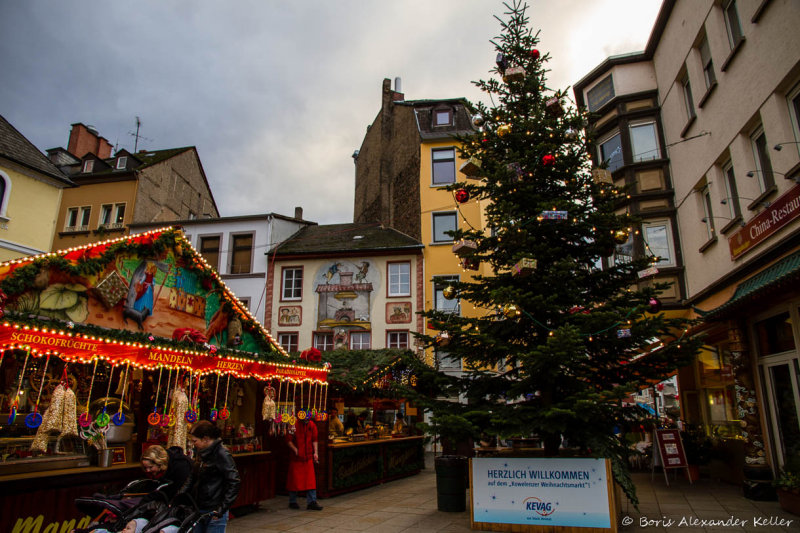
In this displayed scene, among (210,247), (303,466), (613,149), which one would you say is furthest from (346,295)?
(303,466)

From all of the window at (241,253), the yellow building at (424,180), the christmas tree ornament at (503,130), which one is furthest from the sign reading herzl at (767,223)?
the window at (241,253)

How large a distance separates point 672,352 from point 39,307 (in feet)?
31.5

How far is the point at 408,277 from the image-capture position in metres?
23.3

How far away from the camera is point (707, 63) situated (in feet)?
40.6

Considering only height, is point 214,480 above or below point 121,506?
above

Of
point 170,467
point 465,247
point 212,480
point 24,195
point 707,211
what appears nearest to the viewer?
point 212,480

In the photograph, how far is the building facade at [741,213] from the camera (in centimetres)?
876

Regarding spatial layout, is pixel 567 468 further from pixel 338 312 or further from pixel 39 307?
pixel 338 312

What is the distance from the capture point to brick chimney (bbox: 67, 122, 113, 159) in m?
30.1

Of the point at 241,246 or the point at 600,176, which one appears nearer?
the point at 600,176

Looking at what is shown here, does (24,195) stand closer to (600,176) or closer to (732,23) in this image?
(600,176)

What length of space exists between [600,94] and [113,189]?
23.5 meters

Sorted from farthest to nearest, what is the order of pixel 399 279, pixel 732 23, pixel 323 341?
pixel 399 279, pixel 323 341, pixel 732 23

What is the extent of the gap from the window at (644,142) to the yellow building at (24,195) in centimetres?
1822
